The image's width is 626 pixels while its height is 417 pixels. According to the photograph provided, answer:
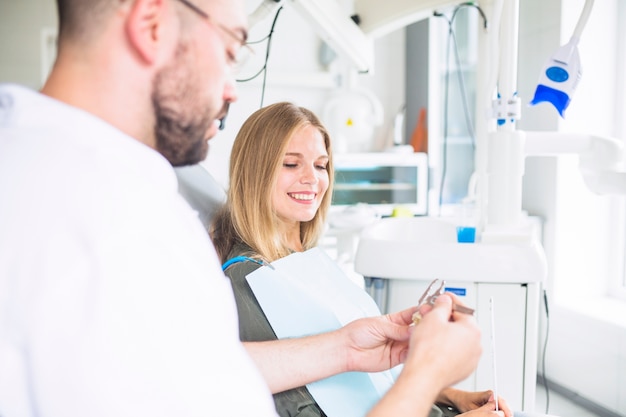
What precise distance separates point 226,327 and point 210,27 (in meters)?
0.32

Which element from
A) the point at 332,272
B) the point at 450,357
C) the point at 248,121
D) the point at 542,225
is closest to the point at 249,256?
the point at 332,272

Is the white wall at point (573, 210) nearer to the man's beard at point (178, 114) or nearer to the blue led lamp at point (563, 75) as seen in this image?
the blue led lamp at point (563, 75)

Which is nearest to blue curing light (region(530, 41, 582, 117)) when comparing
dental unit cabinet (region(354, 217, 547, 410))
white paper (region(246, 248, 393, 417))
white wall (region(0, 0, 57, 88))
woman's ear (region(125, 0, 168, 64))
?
dental unit cabinet (region(354, 217, 547, 410))

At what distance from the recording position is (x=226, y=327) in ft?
1.83

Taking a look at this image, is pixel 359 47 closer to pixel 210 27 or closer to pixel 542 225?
pixel 210 27

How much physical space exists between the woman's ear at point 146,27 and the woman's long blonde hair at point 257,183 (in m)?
0.64

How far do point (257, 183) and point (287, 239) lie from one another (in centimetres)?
19

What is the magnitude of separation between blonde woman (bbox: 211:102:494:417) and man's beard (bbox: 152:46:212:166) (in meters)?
0.42

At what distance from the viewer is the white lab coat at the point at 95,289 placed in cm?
45

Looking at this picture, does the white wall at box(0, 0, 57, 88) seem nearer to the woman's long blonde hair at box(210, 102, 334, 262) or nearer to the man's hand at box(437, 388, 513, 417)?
the woman's long blonde hair at box(210, 102, 334, 262)

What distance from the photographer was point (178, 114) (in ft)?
1.97

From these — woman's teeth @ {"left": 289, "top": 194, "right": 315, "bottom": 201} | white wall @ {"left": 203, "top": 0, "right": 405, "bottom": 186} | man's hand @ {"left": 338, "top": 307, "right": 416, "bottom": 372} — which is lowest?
man's hand @ {"left": 338, "top": 307, "right": 416, "bottom": 372}

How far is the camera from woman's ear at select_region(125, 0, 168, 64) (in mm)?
550

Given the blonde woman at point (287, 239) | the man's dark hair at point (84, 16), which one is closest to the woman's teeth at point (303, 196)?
the blonde woman at point (287, 239)
